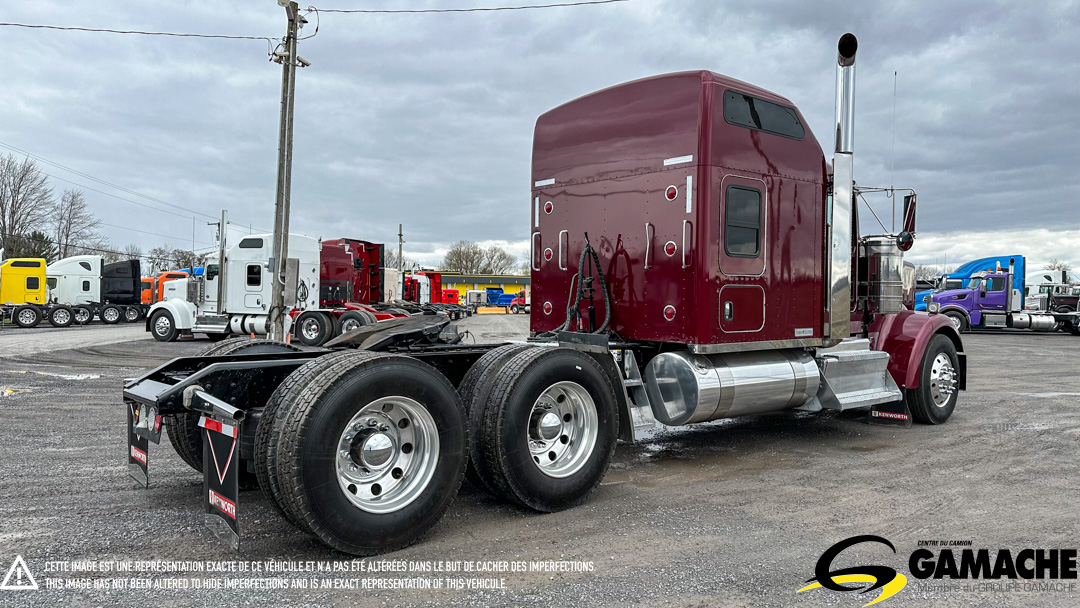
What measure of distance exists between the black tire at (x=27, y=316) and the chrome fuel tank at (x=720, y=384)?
106ft

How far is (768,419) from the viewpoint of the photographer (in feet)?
26.3

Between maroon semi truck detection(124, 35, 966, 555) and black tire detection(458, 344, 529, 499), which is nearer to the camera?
maroon semi truck detection(124, 35, 966, 555)

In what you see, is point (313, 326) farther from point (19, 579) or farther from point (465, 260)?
point (465, 260)

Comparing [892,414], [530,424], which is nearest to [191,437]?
[530,424]

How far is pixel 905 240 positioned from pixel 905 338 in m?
1.06

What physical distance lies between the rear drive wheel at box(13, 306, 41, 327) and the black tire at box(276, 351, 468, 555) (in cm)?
3250

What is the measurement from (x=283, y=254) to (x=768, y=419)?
1101cm

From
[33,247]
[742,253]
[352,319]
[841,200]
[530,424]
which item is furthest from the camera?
[33,247]

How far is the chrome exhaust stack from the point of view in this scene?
654 centimetres

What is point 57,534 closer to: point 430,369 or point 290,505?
point 290,505

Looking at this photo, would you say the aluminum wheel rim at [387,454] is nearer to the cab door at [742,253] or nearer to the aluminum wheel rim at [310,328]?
the cab door at [742,253]

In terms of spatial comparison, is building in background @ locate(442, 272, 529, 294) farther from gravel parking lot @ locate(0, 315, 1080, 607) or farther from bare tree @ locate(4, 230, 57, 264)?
gravel parking lot @ locate(0, 315, 1080, 607)

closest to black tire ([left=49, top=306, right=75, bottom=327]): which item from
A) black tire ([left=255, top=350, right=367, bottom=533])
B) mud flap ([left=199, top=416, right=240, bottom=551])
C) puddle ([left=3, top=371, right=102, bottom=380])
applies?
puddle ([left=3, top=371, right=102, bottom=380])

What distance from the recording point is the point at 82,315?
31484 mm
